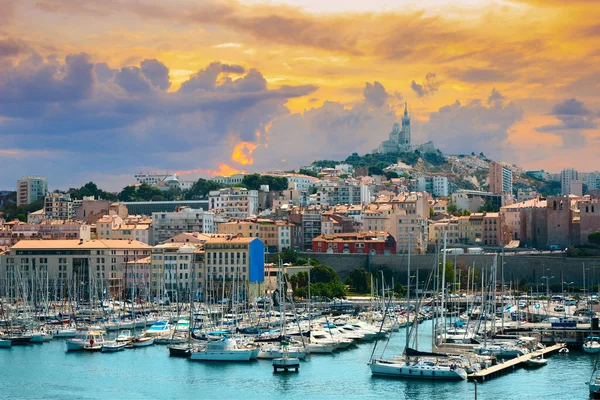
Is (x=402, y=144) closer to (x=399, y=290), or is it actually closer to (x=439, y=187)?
(x=439, y=187)

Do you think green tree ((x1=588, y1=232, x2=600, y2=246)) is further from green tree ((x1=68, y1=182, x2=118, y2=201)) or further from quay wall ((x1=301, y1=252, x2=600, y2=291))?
green tree ((x1=68, y1=182, x2=118, y2=201))

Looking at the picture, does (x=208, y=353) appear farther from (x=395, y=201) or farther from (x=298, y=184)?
(x=298, y=184)

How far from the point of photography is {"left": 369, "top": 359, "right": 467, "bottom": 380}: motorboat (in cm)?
4162

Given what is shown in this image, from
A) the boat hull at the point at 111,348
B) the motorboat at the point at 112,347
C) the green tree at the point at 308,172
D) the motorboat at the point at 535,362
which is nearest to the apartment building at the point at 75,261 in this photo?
the motorboat at the point at 112,347

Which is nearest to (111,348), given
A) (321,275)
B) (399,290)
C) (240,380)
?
(240,380)

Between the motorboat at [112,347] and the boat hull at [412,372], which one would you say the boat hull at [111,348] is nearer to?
the motorboat at [112,347]

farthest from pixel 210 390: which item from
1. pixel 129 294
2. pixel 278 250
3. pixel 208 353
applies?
pixel 278 250

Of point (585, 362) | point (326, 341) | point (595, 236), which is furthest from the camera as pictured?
point (595, 236)

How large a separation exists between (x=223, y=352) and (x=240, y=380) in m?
3.84

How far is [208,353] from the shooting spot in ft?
155

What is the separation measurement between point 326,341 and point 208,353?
5.47 m

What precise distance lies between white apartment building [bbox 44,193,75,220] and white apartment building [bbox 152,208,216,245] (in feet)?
54.7

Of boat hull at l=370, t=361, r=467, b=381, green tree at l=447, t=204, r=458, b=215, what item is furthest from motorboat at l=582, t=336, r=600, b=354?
green tree at l=447, t=204, r=458, b=215

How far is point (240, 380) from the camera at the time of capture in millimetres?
43219
